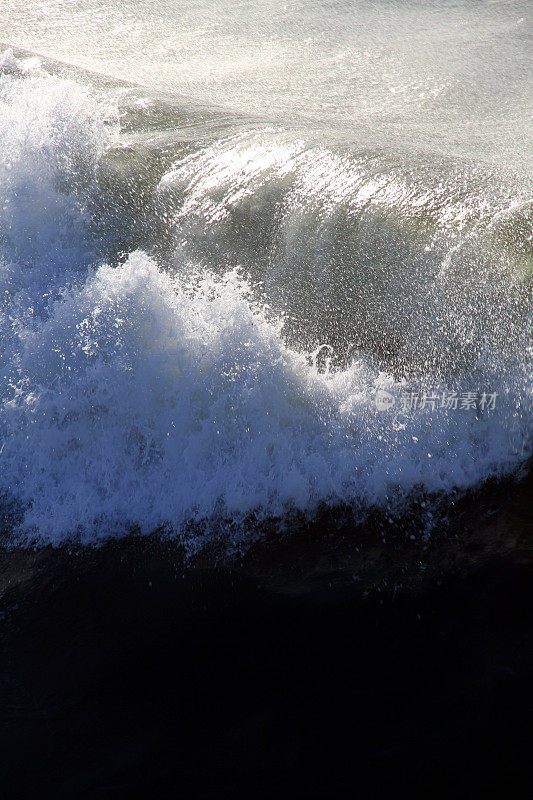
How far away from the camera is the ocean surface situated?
195cm

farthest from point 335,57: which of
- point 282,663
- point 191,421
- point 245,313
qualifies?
point 282,663

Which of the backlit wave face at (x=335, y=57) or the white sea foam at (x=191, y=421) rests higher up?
the backlit wave face at (x=335, y=57)

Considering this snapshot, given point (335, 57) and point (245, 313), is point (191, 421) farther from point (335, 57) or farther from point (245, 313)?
point (335, 57)

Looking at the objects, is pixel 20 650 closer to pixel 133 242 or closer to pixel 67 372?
pixel 67 372

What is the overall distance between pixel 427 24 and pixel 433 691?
506 cm

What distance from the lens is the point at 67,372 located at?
7.04 feet

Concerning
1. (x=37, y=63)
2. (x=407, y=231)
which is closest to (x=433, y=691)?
(x=407, y=231)

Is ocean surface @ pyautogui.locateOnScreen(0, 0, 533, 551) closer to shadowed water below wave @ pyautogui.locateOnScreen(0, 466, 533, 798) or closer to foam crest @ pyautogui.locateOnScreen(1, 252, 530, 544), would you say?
foam crest @ pyautogui.locateOnScreen(1, 252, 530, 544)

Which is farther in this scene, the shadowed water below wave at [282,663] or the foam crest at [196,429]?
the foam crest at [196,429]

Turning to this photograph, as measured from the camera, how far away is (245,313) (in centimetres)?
214

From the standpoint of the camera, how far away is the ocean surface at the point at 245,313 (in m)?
1.95

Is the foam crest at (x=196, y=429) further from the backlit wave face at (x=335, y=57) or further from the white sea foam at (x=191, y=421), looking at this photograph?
the backlit wave face at (x=335, y=57)

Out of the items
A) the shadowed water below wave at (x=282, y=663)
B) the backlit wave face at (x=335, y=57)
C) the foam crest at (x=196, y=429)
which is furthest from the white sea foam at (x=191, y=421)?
the backlit wave face at (x=335, y=57)

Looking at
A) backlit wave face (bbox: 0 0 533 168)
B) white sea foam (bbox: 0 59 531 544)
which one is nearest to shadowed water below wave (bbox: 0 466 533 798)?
white sea foam (bbox: 0 59 531 544)
